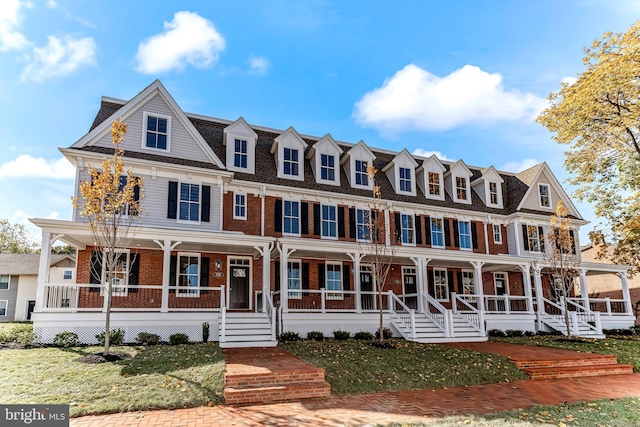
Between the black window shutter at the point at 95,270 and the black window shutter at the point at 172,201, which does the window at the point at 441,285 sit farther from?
the black window shutter at the point at 95,270

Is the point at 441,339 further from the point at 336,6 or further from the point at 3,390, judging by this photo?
the point at 3,390

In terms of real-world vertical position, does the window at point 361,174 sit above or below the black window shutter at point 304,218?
above

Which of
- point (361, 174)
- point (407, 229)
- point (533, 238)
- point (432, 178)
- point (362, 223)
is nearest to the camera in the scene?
point (362, 223)

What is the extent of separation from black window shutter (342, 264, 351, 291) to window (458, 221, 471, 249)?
7.06 m

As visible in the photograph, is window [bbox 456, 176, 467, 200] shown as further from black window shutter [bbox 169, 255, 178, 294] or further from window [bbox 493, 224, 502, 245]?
black window shutter [bbox 169, 255, 178, 294]

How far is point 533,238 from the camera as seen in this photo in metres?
24.6

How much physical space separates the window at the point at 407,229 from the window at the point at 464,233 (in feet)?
10.6

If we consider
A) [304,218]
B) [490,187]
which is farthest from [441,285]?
[304,218]

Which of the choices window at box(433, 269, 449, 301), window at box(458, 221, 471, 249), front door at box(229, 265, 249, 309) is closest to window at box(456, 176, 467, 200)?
window at box(458, 221, 471, 249)

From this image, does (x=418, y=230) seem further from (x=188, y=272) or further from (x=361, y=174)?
(x=188, y=272)

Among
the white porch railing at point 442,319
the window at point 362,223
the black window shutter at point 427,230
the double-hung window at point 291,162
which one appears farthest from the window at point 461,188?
the double-hung window at point 291,162

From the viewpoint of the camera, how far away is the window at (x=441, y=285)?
22234 mm

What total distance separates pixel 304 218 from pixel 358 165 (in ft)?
14.4

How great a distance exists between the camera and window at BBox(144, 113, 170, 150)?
17266mm
